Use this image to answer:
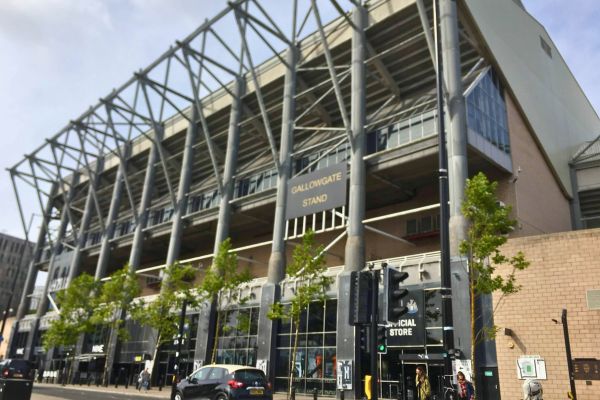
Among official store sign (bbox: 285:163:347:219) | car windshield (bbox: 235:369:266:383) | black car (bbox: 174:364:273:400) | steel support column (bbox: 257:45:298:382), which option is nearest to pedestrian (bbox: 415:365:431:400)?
black car (bbox: 174:364:273:400)

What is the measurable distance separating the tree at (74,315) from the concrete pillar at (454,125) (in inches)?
1271

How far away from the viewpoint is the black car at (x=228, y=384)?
15562mm

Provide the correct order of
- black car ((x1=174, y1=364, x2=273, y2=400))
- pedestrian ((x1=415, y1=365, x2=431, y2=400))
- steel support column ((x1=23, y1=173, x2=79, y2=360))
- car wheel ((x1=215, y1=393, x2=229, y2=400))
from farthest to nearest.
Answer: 1. steel support column ((x1=23, y1=173, x2=79, y2=360))
2. pedestrian ((x1=415, y1=365, x2=431, y2=400))
3. black car ((x1=174, y1=364, x2=273, y2=400))
4. car wheel ((x1=215, y1=393, x2=229, y2=400))

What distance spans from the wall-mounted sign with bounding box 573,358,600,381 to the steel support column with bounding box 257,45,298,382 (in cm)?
1677

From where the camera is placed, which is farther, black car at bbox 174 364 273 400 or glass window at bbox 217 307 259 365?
glass window at bbox 217 307 259 365

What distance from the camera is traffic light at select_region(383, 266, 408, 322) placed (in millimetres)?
8695

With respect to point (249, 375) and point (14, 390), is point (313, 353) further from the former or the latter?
point (14, 390)

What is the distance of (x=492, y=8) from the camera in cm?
3306

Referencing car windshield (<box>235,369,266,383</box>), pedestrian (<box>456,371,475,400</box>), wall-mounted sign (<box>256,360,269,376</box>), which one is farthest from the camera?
wall-mounted sign (<box>256,360,269,376</box>)

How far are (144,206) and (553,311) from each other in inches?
1510

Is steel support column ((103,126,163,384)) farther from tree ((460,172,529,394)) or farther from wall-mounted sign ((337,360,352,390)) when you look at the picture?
tree ((460,172,529,394))

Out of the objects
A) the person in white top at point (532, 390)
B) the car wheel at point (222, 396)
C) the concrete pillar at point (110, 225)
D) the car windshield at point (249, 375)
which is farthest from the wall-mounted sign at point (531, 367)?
the concrete pillar at point (110, 225)

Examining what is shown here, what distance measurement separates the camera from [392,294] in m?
8.81

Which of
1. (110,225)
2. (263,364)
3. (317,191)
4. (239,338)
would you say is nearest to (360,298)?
(263,364)
